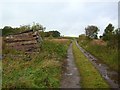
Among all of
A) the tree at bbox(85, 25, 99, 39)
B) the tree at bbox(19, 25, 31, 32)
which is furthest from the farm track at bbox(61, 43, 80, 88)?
the tree at bbox(85, 25, 99, 39)

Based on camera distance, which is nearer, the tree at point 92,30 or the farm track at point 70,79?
the farm track at point 70,79

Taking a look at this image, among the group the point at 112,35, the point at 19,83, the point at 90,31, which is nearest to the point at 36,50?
the point at 112,35

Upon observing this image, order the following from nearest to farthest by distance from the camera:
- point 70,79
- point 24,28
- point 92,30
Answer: point 70,79 < point 24,28 < point 92,30

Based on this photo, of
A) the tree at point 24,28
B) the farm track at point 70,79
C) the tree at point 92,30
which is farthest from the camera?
the tree at point 92,30

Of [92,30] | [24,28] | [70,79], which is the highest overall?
[92,30]

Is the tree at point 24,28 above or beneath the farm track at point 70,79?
above

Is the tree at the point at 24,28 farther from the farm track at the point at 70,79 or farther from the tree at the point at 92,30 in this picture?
the tree at the point at 92,30

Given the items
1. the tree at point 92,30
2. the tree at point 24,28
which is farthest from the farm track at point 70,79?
the tree at point 92,30

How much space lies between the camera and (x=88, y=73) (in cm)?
1647

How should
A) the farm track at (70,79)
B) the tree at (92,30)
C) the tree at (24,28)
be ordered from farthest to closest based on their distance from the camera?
the tree at (92,30), the tree at (24,28), the farm track at (70,79)

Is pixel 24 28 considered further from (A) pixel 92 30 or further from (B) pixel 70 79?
(A) pixel 92 30

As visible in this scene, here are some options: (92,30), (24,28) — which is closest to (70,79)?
(24,28)

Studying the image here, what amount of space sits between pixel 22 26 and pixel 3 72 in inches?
1182

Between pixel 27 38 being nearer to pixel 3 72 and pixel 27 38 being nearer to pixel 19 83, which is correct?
pixel 3 72
